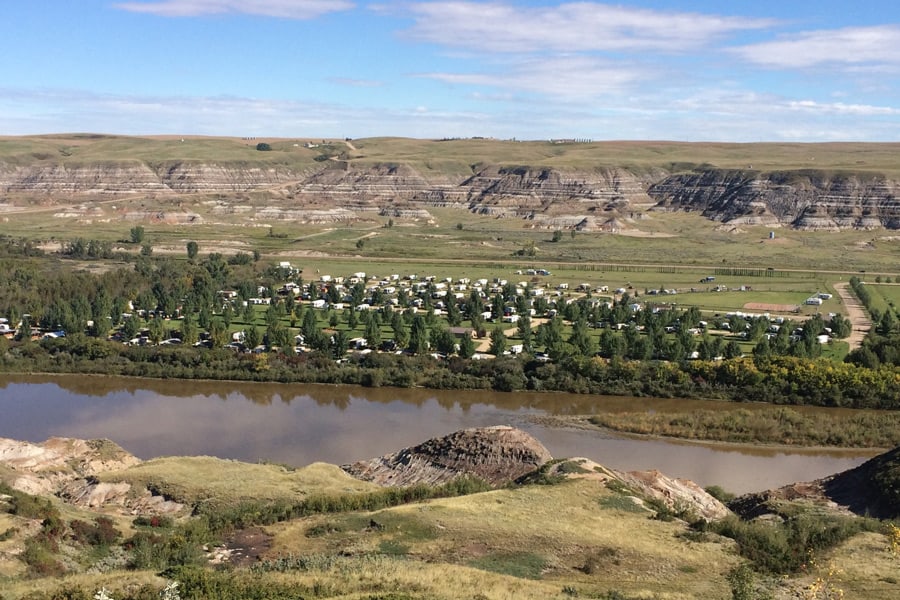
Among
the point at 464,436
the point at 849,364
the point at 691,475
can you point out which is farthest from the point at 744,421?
the point at 464,436

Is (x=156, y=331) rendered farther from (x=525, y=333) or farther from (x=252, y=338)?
(x=525, y=333)

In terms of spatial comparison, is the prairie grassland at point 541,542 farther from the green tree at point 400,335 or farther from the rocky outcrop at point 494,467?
the green tree at point 400,335

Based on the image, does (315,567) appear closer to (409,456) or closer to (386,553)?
(386,553)

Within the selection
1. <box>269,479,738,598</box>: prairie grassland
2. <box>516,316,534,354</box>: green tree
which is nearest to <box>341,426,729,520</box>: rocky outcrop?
<box>269,479,738,598</box>: prairie grassland

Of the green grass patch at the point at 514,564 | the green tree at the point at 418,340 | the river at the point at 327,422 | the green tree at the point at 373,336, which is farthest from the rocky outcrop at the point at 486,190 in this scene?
the green grass patch at the point at 514,564

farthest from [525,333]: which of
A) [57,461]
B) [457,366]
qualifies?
[57,461]

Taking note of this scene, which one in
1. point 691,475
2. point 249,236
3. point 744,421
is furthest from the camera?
point 249,236

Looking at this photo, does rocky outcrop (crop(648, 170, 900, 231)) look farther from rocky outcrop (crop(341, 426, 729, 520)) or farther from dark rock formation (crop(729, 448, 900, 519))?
rocky outcrop (crop(341, 426, 729, 520))
